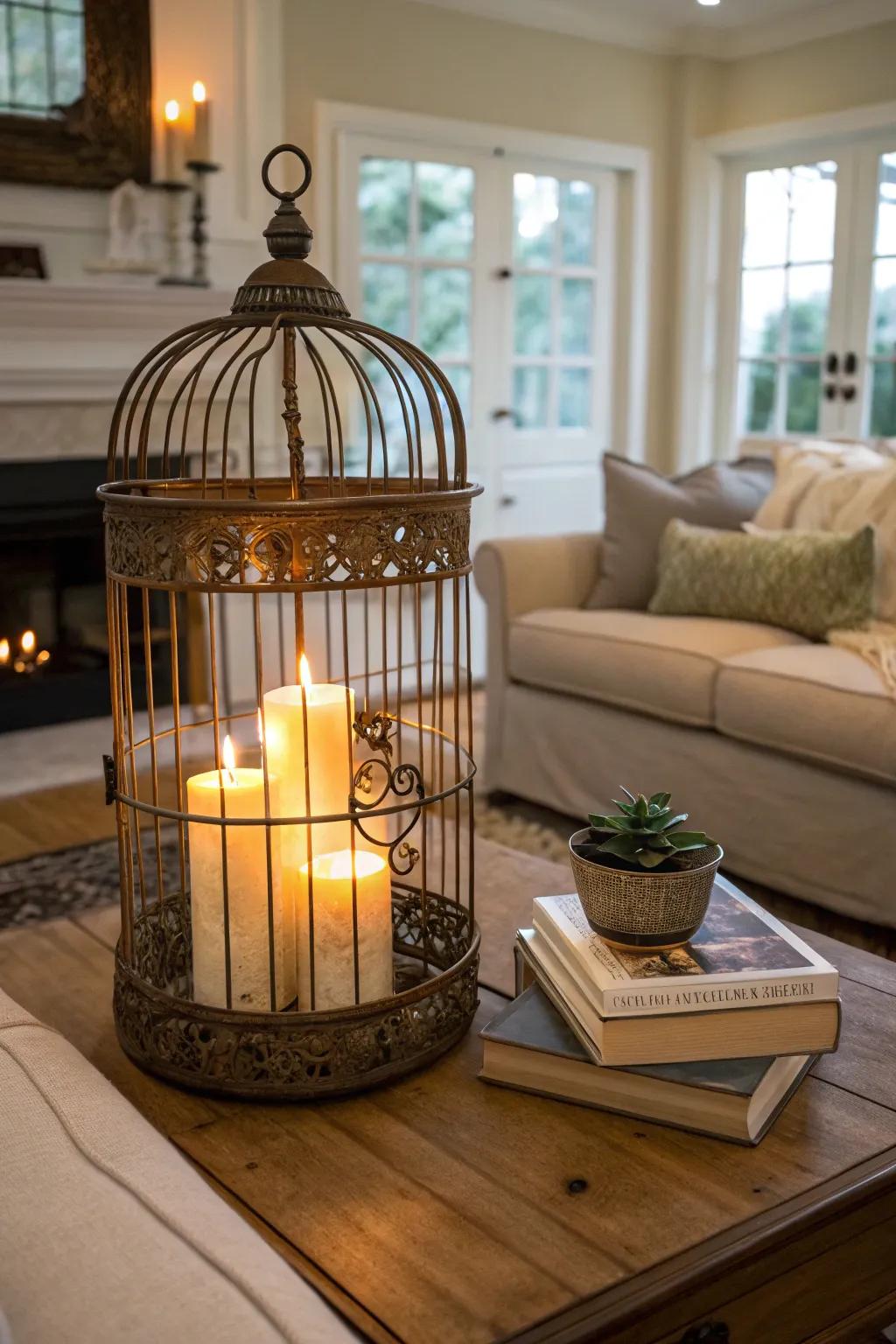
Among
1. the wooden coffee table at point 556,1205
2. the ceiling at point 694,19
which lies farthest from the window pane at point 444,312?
the wooden coffee table at point 556,1205

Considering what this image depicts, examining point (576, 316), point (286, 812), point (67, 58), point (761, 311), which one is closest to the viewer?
point (286, 812)

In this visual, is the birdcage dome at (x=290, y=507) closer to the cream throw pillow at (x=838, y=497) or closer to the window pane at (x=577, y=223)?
the cream throw pillow at (x=838, y=497)

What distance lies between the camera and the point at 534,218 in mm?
4910

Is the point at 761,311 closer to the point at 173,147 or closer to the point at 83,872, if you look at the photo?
the point at 173,147

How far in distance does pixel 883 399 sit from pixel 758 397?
1.96 feet

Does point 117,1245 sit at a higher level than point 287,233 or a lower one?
lower

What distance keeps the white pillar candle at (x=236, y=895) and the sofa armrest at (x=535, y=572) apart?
82.7 inches

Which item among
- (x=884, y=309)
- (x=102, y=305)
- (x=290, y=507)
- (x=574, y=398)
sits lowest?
(x=290, y=507)

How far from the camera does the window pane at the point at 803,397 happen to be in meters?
5.08

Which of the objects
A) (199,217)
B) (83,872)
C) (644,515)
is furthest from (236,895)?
(199,217)

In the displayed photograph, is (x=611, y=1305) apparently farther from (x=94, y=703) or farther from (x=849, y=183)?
(x=849, y=183)

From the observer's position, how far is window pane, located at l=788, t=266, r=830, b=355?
196 inches

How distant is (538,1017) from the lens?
1102 mm

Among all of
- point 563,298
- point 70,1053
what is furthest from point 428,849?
point 563,298
